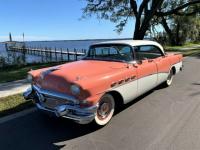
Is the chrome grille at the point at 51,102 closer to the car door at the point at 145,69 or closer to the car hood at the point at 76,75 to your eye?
the car hood at the point at 76,75

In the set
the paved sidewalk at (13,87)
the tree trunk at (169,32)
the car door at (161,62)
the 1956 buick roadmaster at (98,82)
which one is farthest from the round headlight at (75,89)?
the tree trunk at (169,32)

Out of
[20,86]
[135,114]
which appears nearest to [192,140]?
[135,114]

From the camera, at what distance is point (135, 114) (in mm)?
5398

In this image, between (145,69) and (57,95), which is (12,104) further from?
(145,69)

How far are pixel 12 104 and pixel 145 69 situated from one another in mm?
3282

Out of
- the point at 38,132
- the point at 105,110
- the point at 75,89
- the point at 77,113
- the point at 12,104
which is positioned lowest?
the point at 38,132

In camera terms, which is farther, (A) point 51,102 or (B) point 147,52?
(B) point 147,52

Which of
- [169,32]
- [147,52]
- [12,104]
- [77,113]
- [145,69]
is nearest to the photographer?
[77,113]

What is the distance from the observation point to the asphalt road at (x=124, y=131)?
4.10m

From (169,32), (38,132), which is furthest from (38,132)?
(169,32)

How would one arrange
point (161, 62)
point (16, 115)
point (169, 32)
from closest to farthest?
point (16, 115), point (161, 62), point (169, 32)

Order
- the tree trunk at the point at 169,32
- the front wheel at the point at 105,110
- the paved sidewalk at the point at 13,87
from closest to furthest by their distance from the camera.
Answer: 1. the front wheel at the point at 105,110
2. the paved sidewalk at the point at 13,87
3. the tree trunk at the point at 169,32

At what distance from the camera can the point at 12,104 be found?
6.29 meters

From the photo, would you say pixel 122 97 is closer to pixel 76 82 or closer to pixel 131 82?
pixel 131 82
